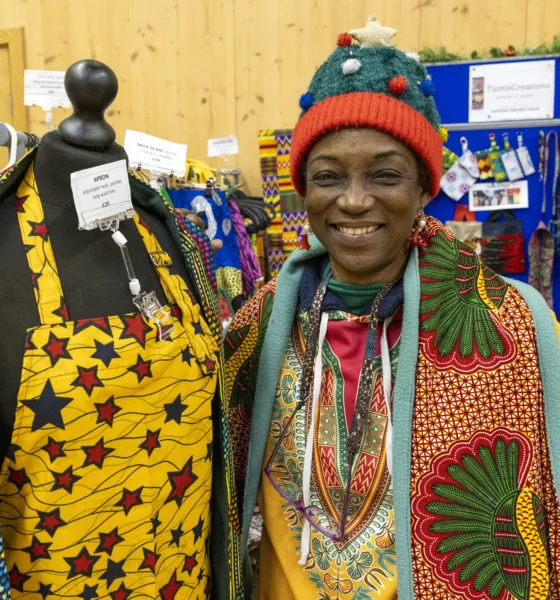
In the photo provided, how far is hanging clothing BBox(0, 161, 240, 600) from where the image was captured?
0.71 m

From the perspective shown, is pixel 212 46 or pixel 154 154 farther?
pixel 212 46

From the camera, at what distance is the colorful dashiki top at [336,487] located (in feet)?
3.45

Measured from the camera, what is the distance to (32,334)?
71 centimetres

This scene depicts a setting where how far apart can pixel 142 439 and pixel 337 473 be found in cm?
43

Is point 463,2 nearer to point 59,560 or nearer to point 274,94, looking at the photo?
point 274,94

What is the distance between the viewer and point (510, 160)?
10.5 ft

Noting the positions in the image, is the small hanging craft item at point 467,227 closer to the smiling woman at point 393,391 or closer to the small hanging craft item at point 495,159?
the small hanging craft item at point 495,159

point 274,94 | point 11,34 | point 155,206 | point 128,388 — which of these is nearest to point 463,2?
point 274,94

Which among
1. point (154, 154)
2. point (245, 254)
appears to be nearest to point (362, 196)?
point (154, 154)

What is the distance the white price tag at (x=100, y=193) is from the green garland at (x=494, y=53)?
9.14 feet

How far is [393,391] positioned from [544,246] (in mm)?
2500

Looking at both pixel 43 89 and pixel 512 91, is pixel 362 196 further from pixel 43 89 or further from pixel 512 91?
pixel 512 91

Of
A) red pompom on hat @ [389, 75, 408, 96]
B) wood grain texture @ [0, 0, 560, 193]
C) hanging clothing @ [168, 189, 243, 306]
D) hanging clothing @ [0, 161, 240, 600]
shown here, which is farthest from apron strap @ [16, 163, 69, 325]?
wood grain texture @ [0, 0, 560, 193]

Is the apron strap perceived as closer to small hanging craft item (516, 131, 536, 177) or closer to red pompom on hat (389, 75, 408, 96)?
red pompom on hat (389, 75, 408, 96)
